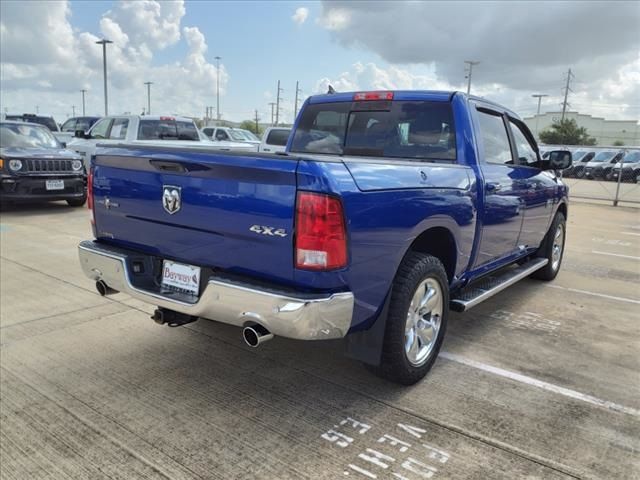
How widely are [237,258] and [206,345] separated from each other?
156 cm

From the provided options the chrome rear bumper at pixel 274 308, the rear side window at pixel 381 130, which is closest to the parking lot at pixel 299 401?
the chrome rear bumper at pixel 274 308

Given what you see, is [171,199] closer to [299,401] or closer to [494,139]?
[299,401]

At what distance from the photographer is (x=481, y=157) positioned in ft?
13.4

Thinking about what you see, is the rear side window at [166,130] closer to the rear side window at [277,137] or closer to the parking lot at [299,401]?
the rear side window at [277,137]

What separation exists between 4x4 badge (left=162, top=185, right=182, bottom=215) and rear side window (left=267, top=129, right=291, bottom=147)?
1102 cm

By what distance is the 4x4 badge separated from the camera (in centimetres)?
296

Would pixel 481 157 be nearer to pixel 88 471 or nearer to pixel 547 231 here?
pixel 547 231

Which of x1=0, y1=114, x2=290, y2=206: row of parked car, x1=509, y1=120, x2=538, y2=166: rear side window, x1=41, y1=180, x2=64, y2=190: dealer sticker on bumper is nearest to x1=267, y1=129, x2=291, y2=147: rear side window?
x1=0, y1=114, x2=290, y2=206: row of parked car

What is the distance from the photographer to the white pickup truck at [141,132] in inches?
480

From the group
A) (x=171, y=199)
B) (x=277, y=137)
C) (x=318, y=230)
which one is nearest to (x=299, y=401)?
(x=318, y=230)

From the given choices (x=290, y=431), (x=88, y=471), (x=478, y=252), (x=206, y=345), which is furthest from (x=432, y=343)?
(x=88, y=471)

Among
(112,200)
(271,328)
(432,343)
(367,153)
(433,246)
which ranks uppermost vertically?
(367,153)

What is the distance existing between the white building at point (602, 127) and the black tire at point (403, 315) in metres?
72.8

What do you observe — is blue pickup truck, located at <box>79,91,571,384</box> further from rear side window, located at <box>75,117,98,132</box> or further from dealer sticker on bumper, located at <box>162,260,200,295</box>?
rear side window, located at <box>75,117,98,132</box>
